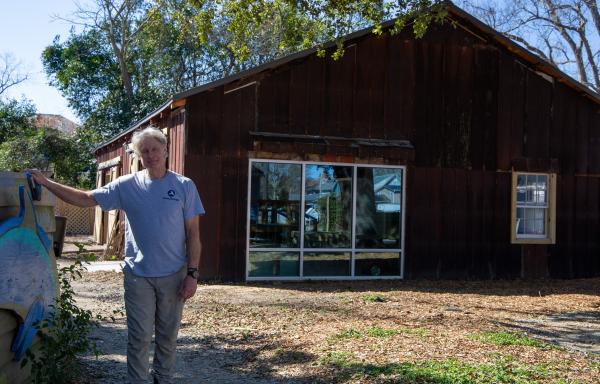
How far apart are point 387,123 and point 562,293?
4.61 meters

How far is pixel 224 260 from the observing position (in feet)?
42.1

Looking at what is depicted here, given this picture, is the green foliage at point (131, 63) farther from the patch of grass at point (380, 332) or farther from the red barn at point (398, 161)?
the patch of grass at point (380, 332)

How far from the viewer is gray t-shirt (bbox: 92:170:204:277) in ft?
15.9

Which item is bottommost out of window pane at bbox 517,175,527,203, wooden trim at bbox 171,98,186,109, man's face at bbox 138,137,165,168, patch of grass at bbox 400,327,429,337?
patch of grass at bbox 400,327,429,337

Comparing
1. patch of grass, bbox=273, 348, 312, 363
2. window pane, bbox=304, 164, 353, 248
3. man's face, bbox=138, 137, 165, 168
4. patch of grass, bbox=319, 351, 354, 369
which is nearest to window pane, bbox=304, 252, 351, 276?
window pane, bbox=304, 164, 353, 248

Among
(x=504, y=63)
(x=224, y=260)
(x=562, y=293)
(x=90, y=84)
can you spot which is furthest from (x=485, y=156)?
(x=90, y=84)

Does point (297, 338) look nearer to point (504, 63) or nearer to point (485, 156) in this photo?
point (485, 156)

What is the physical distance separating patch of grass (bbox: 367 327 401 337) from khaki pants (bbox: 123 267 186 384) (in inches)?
127

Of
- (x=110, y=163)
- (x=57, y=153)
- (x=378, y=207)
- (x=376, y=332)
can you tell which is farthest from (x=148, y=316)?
(x=57, y=153)

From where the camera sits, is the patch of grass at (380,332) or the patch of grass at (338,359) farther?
the patch of grass at (380,332)

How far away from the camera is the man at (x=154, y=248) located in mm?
4824

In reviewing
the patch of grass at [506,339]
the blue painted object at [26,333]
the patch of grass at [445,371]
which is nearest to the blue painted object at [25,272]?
the blue painted object at [26,333]

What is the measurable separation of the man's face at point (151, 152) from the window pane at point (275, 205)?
8074mm

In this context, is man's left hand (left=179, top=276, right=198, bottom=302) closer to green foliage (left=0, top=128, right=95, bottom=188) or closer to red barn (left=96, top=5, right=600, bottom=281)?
red barn (left=96, top=5, right=600, bottom=281)
